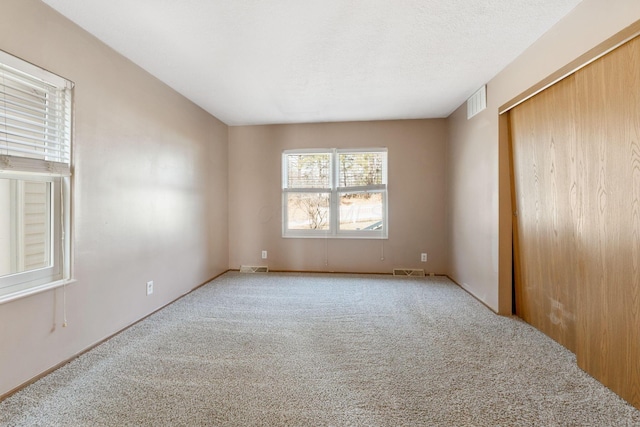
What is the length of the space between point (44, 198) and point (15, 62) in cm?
82

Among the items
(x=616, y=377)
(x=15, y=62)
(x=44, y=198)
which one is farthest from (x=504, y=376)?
(x=15, y=62)

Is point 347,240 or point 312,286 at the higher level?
point 347,240

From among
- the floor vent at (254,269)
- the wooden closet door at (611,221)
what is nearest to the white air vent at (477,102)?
the wooden closet door at (611,221)

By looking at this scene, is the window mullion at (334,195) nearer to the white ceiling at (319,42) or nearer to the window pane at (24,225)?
the white ceiling at (319,42)

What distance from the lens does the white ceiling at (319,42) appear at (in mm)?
1806

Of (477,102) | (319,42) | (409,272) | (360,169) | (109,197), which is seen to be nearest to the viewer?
(319,42)

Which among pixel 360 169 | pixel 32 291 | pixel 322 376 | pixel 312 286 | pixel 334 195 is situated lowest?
pixel 322 376

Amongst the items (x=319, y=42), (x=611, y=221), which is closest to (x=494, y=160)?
(x=611, y=221)

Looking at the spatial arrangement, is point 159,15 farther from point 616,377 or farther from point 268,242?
point 616,377

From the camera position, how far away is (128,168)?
2.47m

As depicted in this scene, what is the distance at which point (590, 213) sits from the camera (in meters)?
1.74

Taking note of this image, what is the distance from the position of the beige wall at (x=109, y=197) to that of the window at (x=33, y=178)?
74mm

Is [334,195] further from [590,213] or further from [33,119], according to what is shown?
[33,119]

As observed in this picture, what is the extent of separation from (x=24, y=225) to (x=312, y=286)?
9.13 ft
